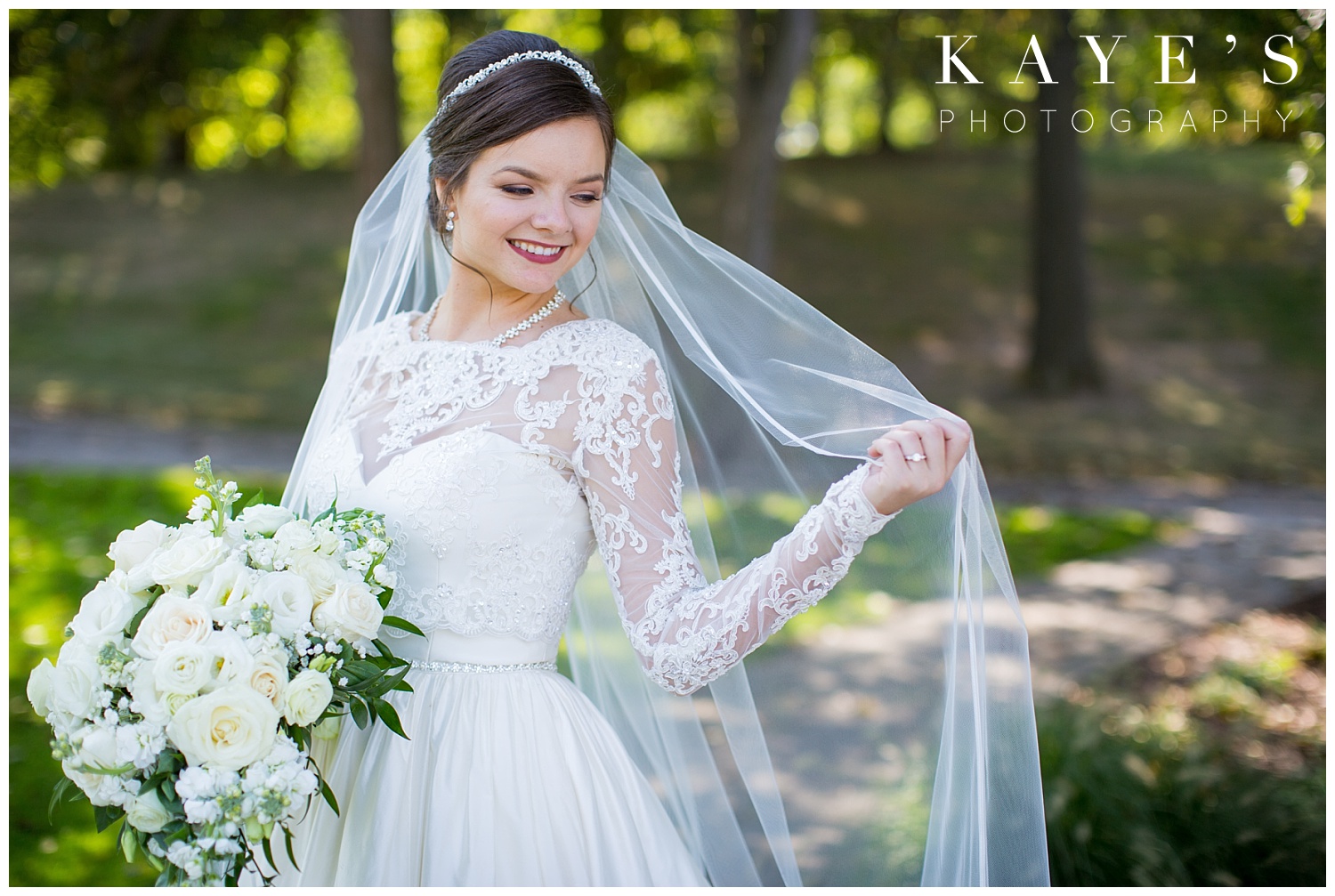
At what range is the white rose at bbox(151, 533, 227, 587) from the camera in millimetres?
1988

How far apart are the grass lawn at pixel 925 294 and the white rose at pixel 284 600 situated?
9.81 metres

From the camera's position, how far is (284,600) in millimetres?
1987

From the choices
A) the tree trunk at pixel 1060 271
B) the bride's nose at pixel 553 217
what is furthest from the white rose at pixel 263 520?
the tree trunk at pixel 1060 271

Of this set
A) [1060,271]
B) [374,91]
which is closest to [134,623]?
[374,91]

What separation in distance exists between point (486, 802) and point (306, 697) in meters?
0.51

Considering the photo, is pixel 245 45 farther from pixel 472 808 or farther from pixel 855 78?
pixel 855 78

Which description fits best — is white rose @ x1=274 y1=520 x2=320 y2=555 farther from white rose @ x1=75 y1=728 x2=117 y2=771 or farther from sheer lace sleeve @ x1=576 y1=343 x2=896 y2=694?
sheer lace sleeve @ x1=576 y1=343 x2=896 y2=694

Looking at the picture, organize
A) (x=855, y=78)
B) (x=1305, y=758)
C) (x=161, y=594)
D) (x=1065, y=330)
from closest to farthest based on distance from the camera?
1. (x=161, y=594)
2. (x=1305, y=758)
3. (x=1065, y=330)
4. (x=855, y=78)

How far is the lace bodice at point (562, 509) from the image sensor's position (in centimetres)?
213

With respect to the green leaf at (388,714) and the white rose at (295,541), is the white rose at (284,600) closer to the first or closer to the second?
the white rose at (295,541)

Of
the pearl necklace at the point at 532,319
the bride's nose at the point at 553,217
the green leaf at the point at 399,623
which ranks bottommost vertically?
the green leaf at the point at 399,623

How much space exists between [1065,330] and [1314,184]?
10.2 meters

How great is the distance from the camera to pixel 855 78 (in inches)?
1209

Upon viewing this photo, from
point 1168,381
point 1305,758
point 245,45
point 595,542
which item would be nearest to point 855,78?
point 1168,381
